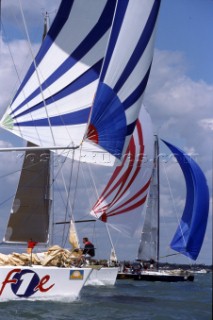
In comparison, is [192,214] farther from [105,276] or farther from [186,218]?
[105,276]

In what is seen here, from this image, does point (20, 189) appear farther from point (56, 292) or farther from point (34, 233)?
point (56, 292)

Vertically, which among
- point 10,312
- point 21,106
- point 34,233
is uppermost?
point 21,106

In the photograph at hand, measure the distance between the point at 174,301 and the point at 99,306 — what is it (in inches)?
133

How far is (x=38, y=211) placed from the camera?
21.4 metres

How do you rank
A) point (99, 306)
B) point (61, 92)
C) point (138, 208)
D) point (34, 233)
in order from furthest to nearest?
point (138, 208) < point (34, 233) < point (61, 92) < point (99, 306)

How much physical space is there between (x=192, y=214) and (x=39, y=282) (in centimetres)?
1588

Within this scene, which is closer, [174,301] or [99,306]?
[99,306]

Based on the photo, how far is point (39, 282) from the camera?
46.9 feet

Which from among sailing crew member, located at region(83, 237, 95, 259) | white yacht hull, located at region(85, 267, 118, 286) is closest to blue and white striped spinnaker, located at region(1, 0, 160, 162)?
sailing crew member, located at region(83, 237, 95, 259)

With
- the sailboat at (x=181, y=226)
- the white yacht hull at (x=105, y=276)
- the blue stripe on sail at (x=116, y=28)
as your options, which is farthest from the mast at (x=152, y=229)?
the blue stripe on sail at (x=116, y=28)

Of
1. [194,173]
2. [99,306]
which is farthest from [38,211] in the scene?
[194,173]

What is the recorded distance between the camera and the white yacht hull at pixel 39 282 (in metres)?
13.9

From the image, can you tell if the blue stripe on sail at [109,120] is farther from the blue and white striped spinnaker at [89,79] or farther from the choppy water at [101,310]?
the choppy water at [101,310]

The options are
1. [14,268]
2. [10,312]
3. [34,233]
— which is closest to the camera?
[10,312]
